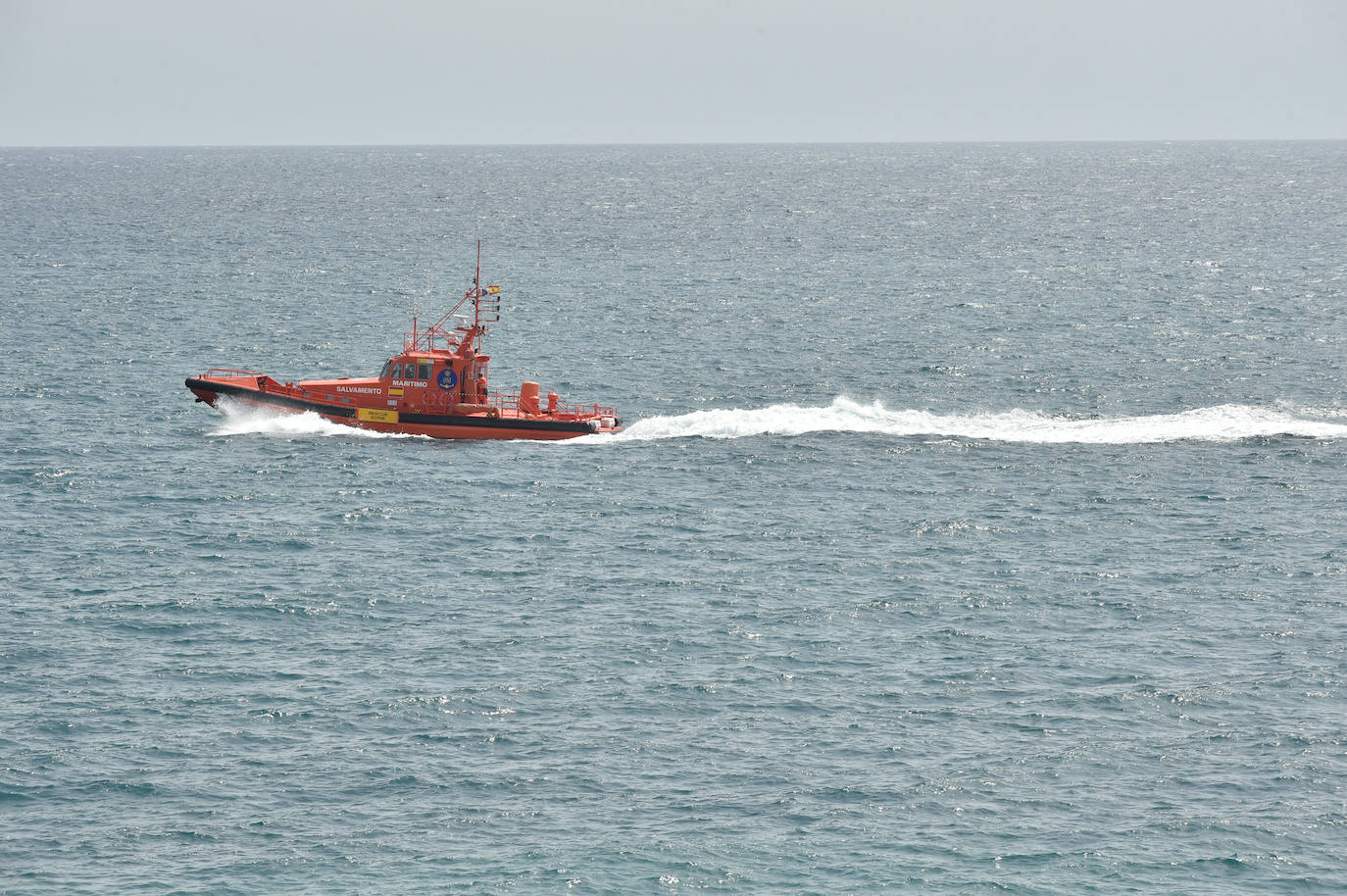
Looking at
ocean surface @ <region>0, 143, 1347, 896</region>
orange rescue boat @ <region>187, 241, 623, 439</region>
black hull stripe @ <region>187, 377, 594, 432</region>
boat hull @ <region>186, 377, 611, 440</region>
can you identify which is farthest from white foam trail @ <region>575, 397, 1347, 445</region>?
orange rescue boat @ <region>187, 241, 623, 439</region>

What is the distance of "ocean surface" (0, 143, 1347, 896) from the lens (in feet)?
117

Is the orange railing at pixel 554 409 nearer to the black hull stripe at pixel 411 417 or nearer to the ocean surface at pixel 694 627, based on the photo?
the black hull stripe at pixel 411 417

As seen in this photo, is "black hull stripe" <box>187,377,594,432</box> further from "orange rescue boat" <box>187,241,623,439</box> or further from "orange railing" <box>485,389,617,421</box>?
"orange railing" <box>485,389,617,421</box>

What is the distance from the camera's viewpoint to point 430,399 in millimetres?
72625

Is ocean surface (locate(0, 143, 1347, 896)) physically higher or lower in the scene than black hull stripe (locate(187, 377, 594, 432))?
lower

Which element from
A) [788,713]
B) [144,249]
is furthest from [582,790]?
[144,249]

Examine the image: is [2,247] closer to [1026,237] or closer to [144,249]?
[144,249]

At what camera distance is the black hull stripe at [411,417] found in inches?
2852

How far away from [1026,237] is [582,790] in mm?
150132

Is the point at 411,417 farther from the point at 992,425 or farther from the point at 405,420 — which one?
the point at 992,425

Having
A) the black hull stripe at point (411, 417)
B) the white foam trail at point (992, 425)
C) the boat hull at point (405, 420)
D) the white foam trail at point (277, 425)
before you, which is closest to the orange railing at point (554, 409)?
the boat hull at point (405, 420)

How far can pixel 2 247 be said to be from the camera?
15762 centimetres

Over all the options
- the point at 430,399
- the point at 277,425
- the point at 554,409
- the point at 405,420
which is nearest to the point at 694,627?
the point at 554,409

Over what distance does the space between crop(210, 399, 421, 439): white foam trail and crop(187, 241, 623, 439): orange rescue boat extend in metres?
0.32
